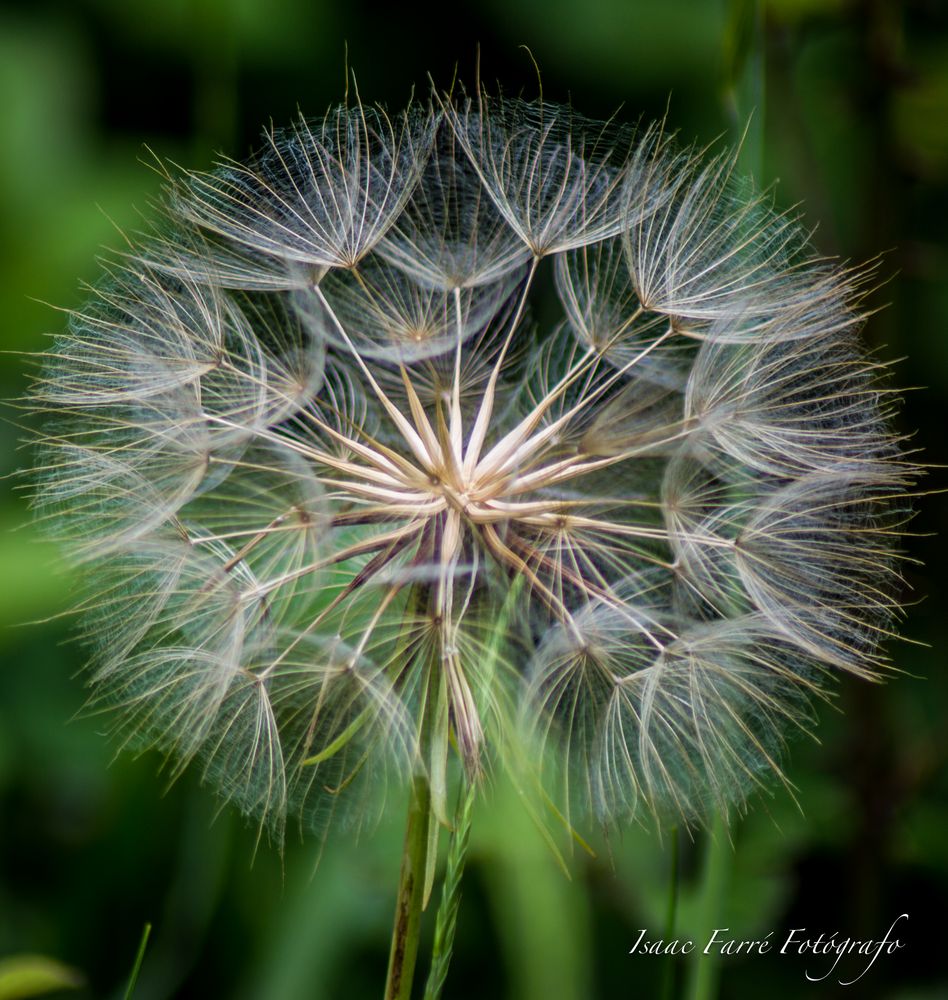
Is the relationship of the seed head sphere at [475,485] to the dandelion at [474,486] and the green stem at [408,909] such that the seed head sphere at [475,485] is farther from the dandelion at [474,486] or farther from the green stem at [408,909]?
the green stem at [408,909]

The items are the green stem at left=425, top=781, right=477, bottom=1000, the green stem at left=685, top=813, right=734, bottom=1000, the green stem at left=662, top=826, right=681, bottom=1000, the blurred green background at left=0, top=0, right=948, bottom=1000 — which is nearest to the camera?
the green stem at left=425, top=781, right=477, bottom=1000

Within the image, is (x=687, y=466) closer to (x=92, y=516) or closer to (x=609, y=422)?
(x=609, y=422)

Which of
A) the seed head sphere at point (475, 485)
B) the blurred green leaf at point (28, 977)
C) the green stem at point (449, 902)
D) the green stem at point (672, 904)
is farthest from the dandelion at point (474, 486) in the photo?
the blurred green leaf at point (28, 977)

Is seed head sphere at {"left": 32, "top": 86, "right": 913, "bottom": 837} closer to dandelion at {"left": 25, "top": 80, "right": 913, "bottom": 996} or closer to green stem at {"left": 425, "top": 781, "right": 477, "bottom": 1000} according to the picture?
dandelion at {"left": 25, "top": 80, "right": 913, "bottom": 996}

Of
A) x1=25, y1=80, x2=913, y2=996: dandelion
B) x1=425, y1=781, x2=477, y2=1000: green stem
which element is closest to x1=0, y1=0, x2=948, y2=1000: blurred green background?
x1=25, y1=80, x2=913, y2=996: dandelion

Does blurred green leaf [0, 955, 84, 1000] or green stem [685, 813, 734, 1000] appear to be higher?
green stem [685, 813, 734, 1000]

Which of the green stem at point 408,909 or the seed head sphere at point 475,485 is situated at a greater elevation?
Answer: the seed head sphere at point 475,485

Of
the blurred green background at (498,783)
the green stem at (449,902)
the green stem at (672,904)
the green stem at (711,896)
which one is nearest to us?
the green stem at (449,902)
